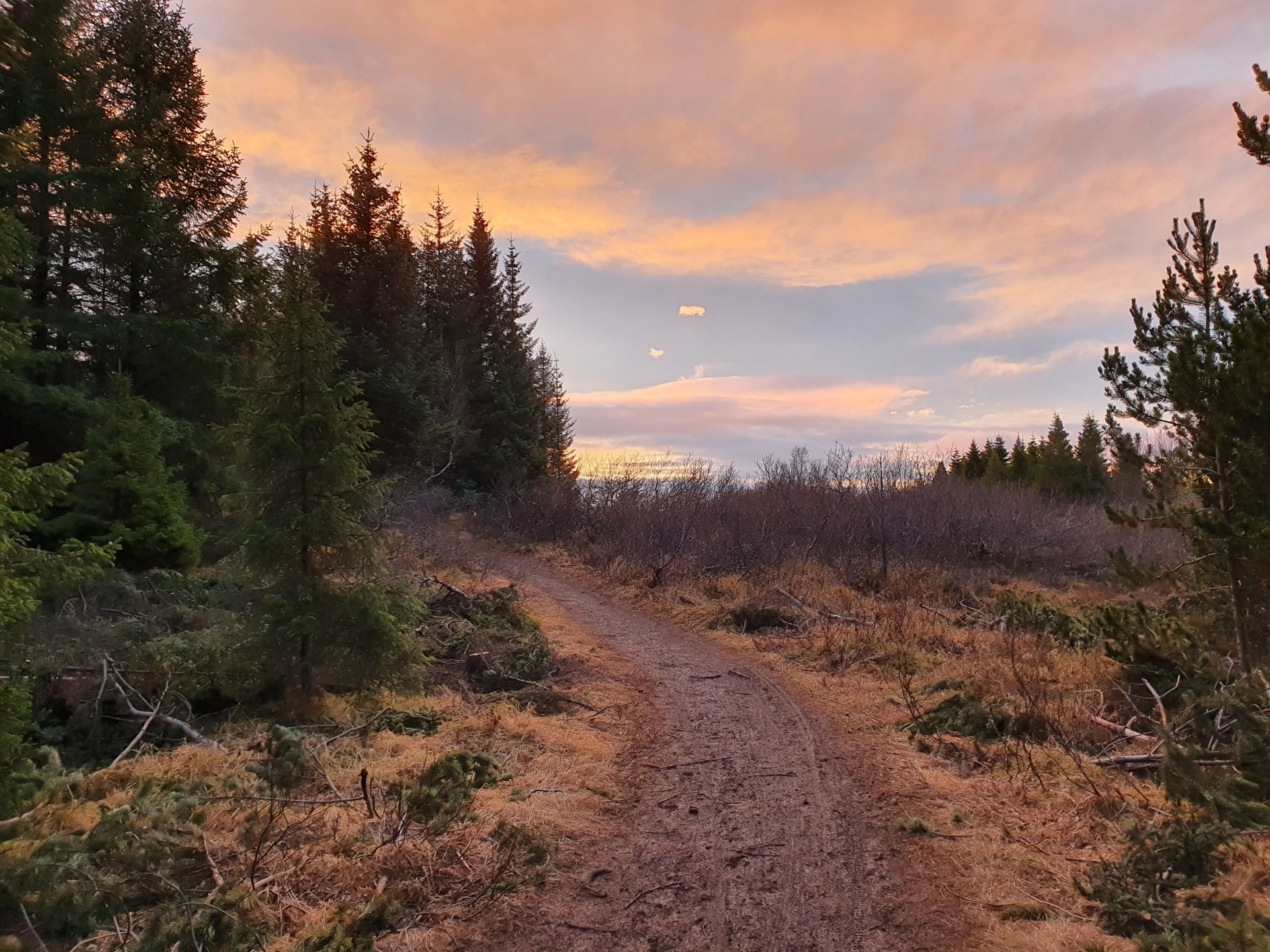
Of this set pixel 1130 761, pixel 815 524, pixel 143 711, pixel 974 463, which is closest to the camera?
pixel 1130 761

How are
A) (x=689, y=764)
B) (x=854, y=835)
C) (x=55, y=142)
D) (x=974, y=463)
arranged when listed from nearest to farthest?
(x=854, y=835), (x=689, y=764), (x=55, y=142), (x=974, y=463)

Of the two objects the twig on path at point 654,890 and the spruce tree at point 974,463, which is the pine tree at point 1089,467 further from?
the twig on path at point 654,890

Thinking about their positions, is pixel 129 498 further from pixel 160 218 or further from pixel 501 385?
pixel 501 385

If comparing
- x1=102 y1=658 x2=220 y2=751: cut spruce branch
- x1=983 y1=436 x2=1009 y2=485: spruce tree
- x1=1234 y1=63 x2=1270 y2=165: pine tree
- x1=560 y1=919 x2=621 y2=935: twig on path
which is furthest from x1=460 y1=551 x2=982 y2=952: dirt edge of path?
x1=983 y1=436 x2=1009 y2=485: spruce tree

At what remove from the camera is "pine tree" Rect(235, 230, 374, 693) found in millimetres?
6316

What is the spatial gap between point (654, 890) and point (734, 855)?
66 cm

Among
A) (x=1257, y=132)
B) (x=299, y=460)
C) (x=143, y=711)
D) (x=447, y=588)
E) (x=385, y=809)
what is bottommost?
(x=385, y=809)

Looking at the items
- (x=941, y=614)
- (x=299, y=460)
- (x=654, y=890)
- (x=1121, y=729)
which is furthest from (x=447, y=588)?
(x=1121, y=729)

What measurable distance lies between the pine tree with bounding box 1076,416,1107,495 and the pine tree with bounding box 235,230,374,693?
41.0 meters

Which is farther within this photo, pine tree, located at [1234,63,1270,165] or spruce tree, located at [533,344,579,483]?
spruce tree, located at [533,344,579,483]

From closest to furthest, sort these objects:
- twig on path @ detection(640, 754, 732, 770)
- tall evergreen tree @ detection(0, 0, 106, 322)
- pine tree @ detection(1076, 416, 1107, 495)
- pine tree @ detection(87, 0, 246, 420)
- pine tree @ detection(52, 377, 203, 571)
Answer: twig on path @ detection(640, 754, 732, 770)
pine tree @ detection(52, 377, 203, 571)
tall evergreen tree @ detection(0, 0, 106, 322)
pine tree @ detection(87, 0, 246, 420)
pine tree @ detection(1076, 416, 1107, 495)

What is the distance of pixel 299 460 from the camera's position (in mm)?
6434

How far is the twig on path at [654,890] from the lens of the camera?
379 cm

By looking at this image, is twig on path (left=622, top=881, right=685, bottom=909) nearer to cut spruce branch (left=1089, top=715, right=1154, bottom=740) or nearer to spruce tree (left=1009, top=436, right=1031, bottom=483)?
cut spruce branch (left=1089, top=715, right=1154, bottom=740)
